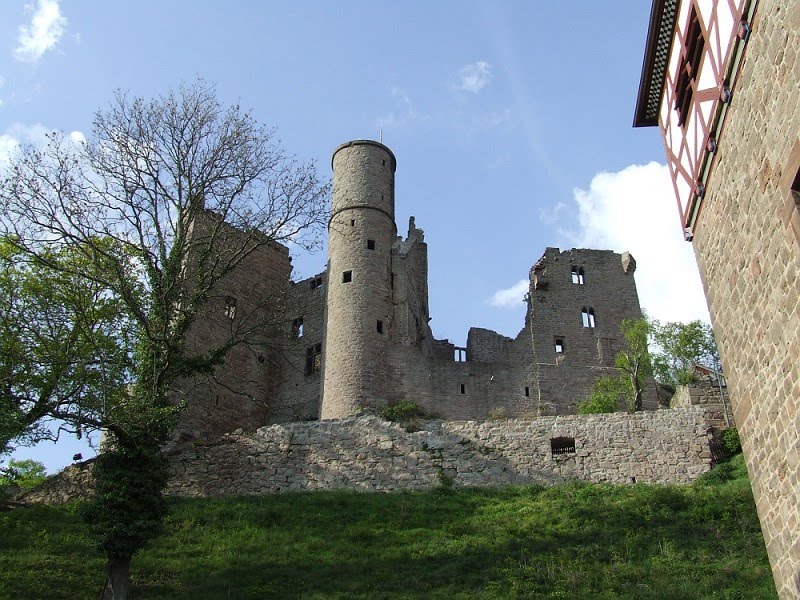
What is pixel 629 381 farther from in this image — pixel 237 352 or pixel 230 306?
pixel 230 306

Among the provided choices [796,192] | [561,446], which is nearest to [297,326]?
[561,446]

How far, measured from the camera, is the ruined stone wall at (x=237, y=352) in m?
27.7

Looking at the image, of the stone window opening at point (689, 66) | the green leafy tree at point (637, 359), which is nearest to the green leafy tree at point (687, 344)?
the green leafy tree at point (637, 359)

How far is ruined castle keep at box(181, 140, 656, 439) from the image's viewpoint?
2847cm

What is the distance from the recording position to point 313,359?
31734 millimetres

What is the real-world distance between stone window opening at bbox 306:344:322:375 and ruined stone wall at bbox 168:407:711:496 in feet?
28.2

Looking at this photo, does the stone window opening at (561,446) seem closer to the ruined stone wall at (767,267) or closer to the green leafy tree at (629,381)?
the green leafy tree at (629,381)

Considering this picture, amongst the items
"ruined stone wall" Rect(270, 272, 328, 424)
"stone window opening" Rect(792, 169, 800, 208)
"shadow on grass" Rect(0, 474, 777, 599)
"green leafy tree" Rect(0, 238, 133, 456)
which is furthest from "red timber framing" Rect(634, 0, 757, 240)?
"ruined stone wall" Rect(270, 272, 328, 424)

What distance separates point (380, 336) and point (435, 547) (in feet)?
42.6

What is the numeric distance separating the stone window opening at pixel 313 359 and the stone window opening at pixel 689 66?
70.5ft

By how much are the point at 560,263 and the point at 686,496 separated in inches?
680

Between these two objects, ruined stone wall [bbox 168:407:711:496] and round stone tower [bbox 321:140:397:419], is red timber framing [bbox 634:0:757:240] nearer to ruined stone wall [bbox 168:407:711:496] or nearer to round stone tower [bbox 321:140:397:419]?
ruined stone wall [bbox 168:407:711:496]

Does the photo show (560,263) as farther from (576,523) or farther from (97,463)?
(97,463)

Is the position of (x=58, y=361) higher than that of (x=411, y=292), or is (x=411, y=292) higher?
(x=411, y=292)
